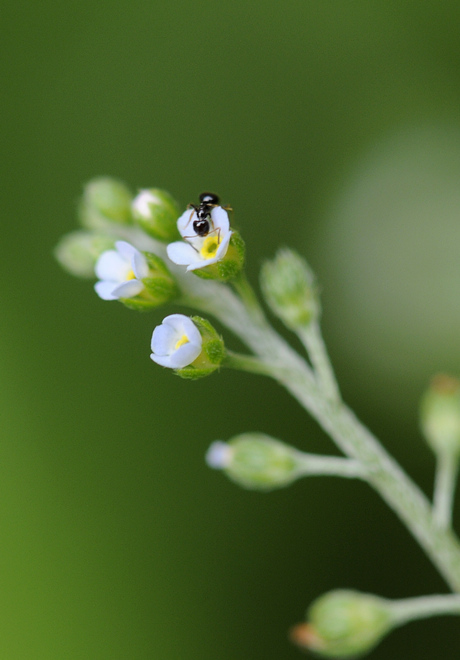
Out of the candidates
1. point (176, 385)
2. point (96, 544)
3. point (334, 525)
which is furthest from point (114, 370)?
point (334, 525)

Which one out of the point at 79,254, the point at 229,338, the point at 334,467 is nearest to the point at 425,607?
the point at 334,467

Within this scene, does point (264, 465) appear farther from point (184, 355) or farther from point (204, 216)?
point (204, 216)

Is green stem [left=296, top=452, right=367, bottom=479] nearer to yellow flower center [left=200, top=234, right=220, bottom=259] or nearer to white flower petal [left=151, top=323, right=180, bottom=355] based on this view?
white flower petal [left=151, top=323, right=180, bottom=355]

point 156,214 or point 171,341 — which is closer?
point 171,341

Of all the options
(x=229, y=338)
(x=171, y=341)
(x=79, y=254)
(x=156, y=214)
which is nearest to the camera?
(x=171, y=341)

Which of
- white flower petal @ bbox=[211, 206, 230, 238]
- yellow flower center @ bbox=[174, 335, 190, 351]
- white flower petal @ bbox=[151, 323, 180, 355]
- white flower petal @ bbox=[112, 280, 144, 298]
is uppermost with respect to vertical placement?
white flower petal @ bbox=[211, 206, 230, 238]

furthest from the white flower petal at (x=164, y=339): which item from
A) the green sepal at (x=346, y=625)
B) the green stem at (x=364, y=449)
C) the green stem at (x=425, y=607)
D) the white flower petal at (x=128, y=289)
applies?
the green stem at (x=425, y=607)

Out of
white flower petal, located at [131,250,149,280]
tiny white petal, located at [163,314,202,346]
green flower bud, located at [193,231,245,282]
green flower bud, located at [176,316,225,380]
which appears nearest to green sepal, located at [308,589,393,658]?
green flower bud, located at [176,316,225,380]

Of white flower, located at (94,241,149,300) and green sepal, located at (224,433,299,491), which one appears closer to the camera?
white flower, located at (94,241,149,300)
